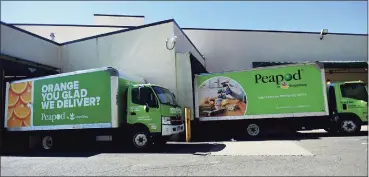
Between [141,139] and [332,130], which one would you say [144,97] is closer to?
[141,139]

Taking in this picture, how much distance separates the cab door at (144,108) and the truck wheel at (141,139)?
27 centimetres

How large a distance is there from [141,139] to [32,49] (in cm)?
776

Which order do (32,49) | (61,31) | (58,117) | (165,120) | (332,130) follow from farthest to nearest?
(61,31)
(32,49)
(332,130)
(58,117)
(165,120)

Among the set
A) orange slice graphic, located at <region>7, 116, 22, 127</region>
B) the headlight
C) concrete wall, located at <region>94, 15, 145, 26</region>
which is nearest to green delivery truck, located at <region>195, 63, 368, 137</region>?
the headlight

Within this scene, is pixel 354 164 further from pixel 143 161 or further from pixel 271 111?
pixel 271 111

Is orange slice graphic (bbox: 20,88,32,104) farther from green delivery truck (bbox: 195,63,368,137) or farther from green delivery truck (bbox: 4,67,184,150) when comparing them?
green delivery truck (bbox: 195,63,368,137)

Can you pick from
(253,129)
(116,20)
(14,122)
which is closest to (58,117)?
(14,122)

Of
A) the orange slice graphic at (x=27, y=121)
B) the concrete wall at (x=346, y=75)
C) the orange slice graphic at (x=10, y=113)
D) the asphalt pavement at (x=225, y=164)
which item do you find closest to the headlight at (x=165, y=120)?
the asphalt pavement at (x=225, y=164)

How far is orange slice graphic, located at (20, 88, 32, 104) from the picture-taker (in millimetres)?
10873

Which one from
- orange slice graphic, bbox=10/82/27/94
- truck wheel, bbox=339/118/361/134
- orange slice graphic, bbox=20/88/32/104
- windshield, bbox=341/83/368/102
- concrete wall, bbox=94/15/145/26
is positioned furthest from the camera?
concrete wall, bbox=94/15/145/26

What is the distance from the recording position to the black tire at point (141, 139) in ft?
31.0

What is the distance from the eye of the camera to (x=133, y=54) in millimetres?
14508

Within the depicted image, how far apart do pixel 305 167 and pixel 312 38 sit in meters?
18.1

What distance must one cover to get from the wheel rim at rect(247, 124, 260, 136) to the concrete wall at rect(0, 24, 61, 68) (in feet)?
33.1
